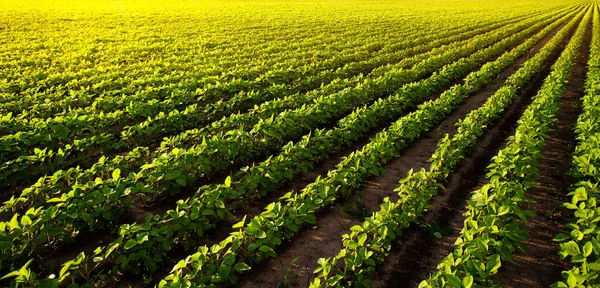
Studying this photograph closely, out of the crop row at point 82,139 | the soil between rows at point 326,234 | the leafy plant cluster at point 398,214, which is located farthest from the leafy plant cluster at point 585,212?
the crop row at point 82,139

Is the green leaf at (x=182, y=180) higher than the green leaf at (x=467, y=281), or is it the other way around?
the green leaf at (x=467, y=281)

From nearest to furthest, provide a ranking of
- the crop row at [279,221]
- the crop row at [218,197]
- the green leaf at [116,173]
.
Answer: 1. the crop row at [279,221]
2. the crop row at [218,197]
3. the green leaf at [116,173]

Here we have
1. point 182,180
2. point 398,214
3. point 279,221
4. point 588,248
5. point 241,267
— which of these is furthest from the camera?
point 182,180

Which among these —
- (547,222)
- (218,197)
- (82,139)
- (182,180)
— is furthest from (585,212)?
(82,139)

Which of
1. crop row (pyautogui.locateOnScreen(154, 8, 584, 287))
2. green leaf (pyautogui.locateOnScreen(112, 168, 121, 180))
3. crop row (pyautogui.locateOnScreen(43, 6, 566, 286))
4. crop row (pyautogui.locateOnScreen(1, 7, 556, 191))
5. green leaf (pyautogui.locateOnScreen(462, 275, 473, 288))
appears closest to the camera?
green leaf (pyautogui.locateOnScreen(462, 275, 473, 288))

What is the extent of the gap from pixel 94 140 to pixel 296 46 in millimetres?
14370

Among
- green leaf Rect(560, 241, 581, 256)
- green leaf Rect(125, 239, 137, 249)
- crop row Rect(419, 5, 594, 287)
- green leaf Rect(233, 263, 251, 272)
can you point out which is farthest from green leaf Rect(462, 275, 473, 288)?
green leaf Rect(125, 239, 137, 249)

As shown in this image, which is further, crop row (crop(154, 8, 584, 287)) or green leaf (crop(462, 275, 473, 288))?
crop row (crop(154, 8, 584, 287))

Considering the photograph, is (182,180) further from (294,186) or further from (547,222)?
(547,222)

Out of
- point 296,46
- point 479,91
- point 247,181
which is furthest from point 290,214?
point 296,46

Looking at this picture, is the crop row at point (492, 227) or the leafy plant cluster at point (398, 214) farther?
the leafy plant cluster at point (398, 214)

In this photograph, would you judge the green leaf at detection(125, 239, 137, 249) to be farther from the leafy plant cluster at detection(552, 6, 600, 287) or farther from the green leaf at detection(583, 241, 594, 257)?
the green leaf at detection(583, 241, 594, 257)

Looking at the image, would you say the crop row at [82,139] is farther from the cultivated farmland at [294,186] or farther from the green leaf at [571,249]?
the green leaf at [571,249]

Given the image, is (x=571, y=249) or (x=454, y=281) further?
(x=571, y=249)
